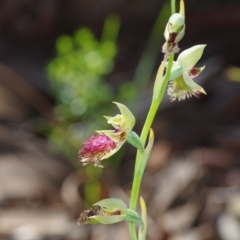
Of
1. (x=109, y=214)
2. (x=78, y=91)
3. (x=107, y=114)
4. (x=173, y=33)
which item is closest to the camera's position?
(x=173, y=33)

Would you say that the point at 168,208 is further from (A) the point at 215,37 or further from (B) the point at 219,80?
(A) the point at 215,37

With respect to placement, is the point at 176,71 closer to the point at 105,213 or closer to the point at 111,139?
the point at 111,139

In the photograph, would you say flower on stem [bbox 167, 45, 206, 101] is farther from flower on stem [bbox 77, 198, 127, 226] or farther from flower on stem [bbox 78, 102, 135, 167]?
flower on stem [bbox 77, 198, 127, 226]

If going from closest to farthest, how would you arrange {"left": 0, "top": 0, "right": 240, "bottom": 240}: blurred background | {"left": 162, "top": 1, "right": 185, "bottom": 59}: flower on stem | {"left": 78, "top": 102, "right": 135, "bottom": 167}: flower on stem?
{"left": 162, "top": 1, "right": 185, "bottom": 59}: flower on stem → {"left": 78, "top": 102, "right": 135, "bottom": 167}: flower on stem → {"left": 0, "top": 0, "right": 240, "bottom": 240}: blurred background

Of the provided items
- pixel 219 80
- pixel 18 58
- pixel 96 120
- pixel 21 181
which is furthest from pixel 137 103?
pixel 18 58

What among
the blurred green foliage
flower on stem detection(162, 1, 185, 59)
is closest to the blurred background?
the blurred green foliage

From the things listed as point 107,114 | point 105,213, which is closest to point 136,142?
point 105,213

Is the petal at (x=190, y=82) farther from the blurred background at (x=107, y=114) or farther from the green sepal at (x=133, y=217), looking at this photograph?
the blurred background at (x=107, y=114)
